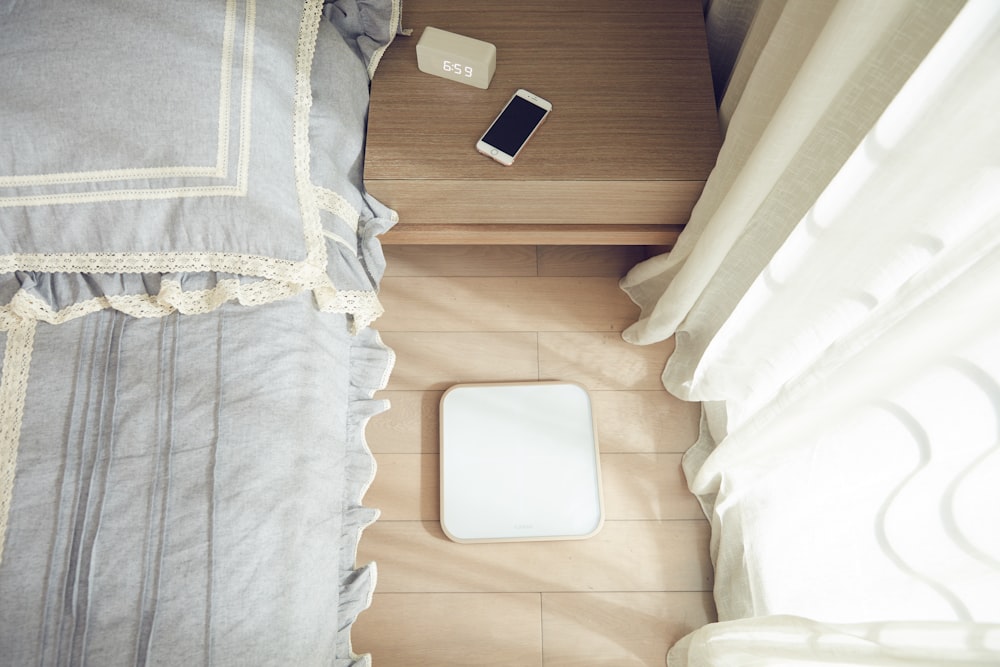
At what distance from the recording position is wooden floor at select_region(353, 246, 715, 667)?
1.20 meters

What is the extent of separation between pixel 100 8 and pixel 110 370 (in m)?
0.49

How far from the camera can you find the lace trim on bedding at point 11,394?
34.2 inches

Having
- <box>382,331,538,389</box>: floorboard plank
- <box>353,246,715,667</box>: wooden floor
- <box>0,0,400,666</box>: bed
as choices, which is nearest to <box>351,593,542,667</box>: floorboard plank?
<box>353,246,715,667</box>: wooden floor

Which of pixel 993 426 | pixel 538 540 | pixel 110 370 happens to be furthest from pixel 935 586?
pixel 110 370

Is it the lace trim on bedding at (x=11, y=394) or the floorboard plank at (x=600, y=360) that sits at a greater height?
the lace trim on bedding at (x=11, y=394)

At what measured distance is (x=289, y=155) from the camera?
3.10ft

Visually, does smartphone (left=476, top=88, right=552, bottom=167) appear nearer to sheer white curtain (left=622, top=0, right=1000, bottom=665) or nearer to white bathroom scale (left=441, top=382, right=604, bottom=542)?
sheer white curtain (left=622, top=0, right=1000, bottom=665)

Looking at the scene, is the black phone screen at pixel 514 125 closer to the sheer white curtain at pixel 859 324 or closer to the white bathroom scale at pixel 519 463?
the sheer white curtain at pixel 859 324

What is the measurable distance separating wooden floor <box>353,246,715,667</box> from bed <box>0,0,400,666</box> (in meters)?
0.27

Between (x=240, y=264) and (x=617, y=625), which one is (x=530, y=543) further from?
(x=240, y=264)

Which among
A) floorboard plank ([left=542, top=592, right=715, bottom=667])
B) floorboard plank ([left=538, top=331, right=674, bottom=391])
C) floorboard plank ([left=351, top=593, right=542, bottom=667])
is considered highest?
floorboard plank ([left=538, top=331, right=674, bottom=391])

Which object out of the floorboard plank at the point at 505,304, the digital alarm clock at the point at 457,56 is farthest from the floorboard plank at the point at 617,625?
the digital alarm clock at the point at 457,56

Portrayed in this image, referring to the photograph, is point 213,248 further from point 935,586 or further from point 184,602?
point 935,586

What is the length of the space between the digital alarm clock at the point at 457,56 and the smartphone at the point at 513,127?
2.6 inches
